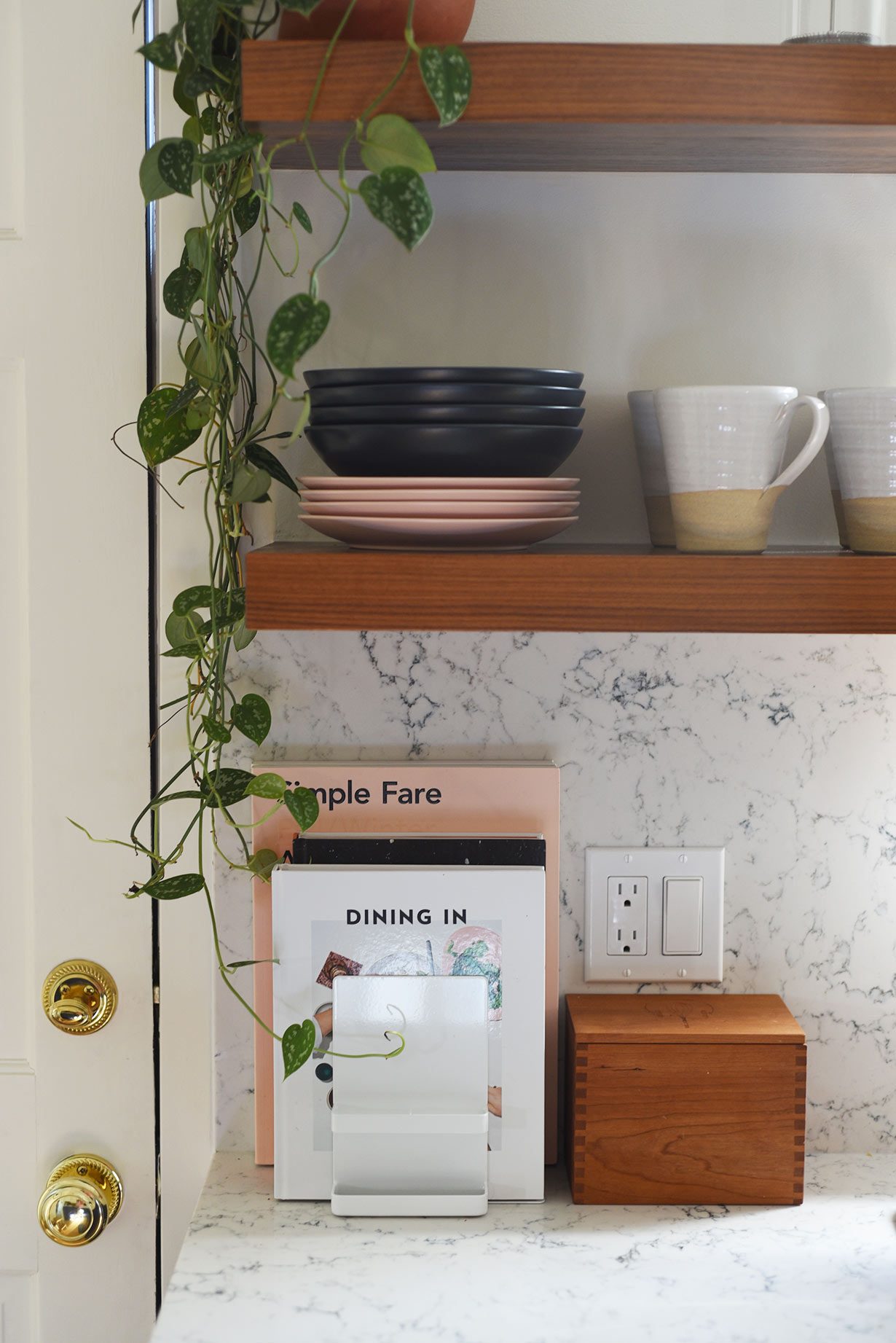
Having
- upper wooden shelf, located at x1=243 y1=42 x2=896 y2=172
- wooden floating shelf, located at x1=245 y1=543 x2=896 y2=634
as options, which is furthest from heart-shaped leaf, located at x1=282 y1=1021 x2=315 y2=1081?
upper wooden shelf, located at x1=243 y1=42 x2=896 y2=172

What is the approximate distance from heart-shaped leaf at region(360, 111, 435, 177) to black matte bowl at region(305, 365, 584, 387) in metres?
0.13

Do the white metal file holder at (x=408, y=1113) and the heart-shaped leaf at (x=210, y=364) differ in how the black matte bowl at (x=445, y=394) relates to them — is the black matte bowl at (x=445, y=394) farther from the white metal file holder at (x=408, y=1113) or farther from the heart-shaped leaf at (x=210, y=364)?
the white metal file holder at (x=408, y=1113)

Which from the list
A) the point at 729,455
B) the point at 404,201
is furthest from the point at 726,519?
the point at 404,201

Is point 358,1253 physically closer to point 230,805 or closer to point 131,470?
point 230,805

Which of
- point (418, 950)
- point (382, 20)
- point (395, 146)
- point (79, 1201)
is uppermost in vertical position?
point (382, 20)

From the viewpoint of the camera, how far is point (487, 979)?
3.23 feet

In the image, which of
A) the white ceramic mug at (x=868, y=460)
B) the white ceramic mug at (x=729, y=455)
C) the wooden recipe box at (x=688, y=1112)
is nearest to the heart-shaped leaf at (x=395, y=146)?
the white ceramic mug at (x=729, y=455)

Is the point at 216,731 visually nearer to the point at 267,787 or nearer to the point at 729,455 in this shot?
the point at 267,787

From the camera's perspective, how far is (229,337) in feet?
2.97

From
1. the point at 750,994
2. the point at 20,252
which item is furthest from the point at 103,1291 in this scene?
the point at 20,252

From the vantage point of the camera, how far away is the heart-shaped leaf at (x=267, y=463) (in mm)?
952

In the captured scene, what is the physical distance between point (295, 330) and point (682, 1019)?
649 mm

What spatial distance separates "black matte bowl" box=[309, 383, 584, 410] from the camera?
2.61ft

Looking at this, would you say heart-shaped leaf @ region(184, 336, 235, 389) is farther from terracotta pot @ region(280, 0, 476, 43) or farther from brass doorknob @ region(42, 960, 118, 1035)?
brass doorknob @ region(42, 960, 118, 1035)
